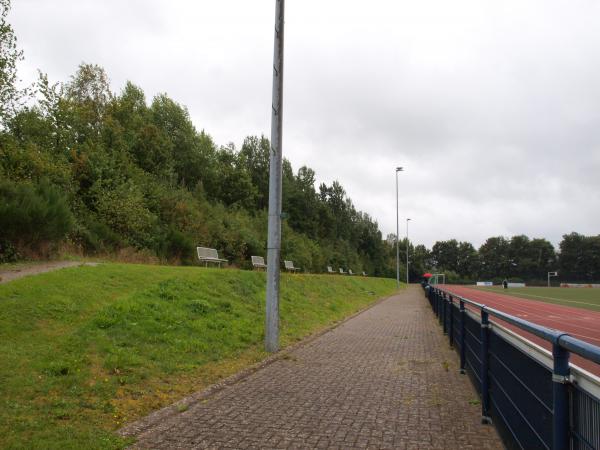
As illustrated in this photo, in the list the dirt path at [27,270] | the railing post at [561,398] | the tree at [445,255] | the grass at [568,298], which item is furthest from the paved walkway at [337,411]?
the tree at [445,255]

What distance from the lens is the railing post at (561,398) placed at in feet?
8.76

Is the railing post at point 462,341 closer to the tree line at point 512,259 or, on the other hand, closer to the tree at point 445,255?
the tree line at point 512,259

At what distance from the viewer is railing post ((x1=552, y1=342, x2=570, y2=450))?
2670mm

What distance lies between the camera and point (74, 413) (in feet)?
17.2

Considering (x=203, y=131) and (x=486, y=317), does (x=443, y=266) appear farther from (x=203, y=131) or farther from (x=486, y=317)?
(x=486, y=317)

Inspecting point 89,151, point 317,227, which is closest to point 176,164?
point 89,151

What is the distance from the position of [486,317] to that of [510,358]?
54.0 inches

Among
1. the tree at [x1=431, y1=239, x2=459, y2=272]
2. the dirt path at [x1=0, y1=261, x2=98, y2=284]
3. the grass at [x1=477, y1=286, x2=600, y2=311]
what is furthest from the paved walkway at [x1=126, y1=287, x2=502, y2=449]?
the tree at [x1=431, y1=239, x2=459, y2=272]

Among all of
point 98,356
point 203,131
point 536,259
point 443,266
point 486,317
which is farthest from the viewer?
point 443,266

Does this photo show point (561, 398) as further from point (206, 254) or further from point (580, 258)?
point (580, 258)

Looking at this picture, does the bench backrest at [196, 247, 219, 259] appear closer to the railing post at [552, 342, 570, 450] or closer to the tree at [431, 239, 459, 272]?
the railing post at [552, 342, 570, 450]

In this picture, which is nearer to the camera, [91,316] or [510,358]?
[510,358]

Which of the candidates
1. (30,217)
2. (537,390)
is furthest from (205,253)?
(537,390)

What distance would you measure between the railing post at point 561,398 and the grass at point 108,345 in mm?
3684
